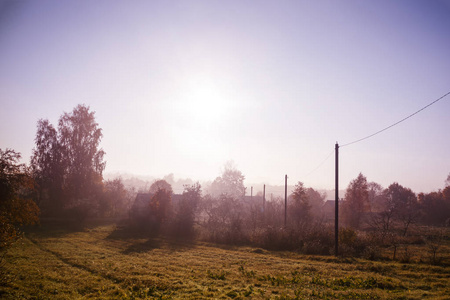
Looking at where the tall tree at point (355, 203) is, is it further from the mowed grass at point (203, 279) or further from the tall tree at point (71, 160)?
the tall tree at point (71, 160)

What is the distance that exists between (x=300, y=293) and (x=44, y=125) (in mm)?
44337

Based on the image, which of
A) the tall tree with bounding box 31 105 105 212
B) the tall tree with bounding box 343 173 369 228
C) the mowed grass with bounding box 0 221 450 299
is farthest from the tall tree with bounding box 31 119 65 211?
the tall tree with bounding box 343 173 369 228

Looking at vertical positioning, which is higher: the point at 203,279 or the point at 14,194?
the point at 14,194

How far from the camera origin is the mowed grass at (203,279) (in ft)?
31.7

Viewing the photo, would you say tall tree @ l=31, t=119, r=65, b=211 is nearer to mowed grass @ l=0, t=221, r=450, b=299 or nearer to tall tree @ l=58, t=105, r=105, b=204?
tall tree @ l=58, t=105, r=105, b=204

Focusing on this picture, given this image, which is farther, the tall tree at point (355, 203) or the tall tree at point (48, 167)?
the tall tree at point (355, 203)

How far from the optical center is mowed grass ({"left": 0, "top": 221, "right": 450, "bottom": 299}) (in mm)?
9672

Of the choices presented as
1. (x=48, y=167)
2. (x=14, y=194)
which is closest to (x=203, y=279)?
(x=14, y=194)

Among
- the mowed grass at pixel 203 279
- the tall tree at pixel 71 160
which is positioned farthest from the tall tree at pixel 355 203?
the tall tree at pixel 71 160

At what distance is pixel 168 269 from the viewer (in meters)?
13.9

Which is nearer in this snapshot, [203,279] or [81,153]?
[203,279]

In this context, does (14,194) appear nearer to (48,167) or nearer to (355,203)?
(48,167)

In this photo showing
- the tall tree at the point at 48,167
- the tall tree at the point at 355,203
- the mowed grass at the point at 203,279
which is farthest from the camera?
the tall tree at the point at 355,203

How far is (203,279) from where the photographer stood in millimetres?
12023
